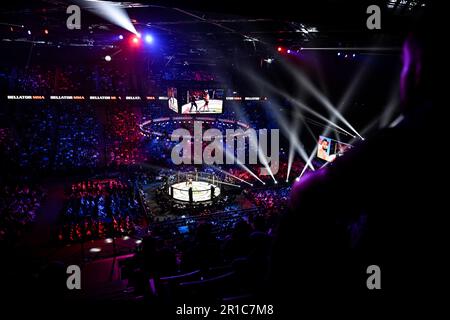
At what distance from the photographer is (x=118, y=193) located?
13281 millimetres

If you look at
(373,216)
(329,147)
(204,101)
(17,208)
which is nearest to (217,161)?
(204,101)

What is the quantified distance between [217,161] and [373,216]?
18737 mm

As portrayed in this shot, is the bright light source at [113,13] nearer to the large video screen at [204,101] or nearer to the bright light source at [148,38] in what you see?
the bright light source at [148,38]

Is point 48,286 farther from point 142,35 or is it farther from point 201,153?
point 201,153

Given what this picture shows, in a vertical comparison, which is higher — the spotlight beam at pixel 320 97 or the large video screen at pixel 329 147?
the spotlight beam at pixel 320 97

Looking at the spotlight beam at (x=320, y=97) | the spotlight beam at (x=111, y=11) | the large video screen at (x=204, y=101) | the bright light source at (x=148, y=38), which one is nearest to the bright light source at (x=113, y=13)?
the spotlight beam at (x=111, y=11)

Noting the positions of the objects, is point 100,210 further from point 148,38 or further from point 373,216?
point 373,216

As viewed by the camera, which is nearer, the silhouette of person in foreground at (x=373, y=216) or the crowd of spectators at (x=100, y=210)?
A: the silhouette of person in foreground at (x=373, y=216)

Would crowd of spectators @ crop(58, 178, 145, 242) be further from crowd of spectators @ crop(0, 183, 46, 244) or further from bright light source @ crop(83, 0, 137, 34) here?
bright light source @ crop(83, 0, 137, 34)

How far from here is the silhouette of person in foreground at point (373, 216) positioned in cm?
69

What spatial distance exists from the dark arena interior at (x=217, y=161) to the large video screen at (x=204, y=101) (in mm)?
112

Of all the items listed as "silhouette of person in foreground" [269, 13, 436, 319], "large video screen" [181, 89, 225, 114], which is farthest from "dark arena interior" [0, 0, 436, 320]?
"large video screen" [181, 89, 225, 114]
